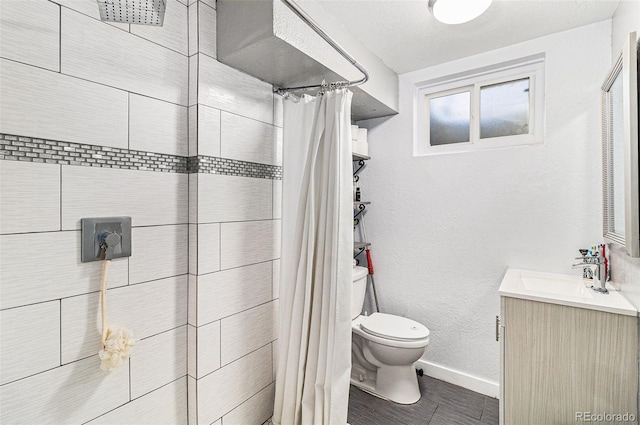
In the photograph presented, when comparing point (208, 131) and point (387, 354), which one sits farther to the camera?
point (387, 354)

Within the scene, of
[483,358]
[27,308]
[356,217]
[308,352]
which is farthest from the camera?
[356,217]

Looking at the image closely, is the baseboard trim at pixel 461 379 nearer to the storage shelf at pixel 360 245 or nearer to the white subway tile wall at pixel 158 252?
the storage shelf at pixel 360 245

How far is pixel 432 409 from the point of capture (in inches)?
74.0

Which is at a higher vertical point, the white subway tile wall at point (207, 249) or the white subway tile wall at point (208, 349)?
the white subway tile wall at point (207, 249)

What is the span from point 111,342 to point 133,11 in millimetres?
1122

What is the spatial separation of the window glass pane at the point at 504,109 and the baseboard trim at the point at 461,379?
1.66 metres

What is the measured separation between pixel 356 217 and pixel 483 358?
133 centimetres

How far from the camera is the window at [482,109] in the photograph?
1992mm

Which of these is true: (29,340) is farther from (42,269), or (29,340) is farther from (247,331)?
(247,331)

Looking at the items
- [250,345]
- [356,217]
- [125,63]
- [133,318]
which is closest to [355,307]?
[356,217]

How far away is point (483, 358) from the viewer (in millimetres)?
2053

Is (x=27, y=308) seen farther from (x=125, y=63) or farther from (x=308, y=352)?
(x=308, y=352)

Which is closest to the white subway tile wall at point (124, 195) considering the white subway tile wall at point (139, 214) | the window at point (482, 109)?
the white subway tile wall at point (139, 214)

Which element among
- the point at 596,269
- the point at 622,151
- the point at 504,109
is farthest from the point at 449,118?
the point at 596,269
